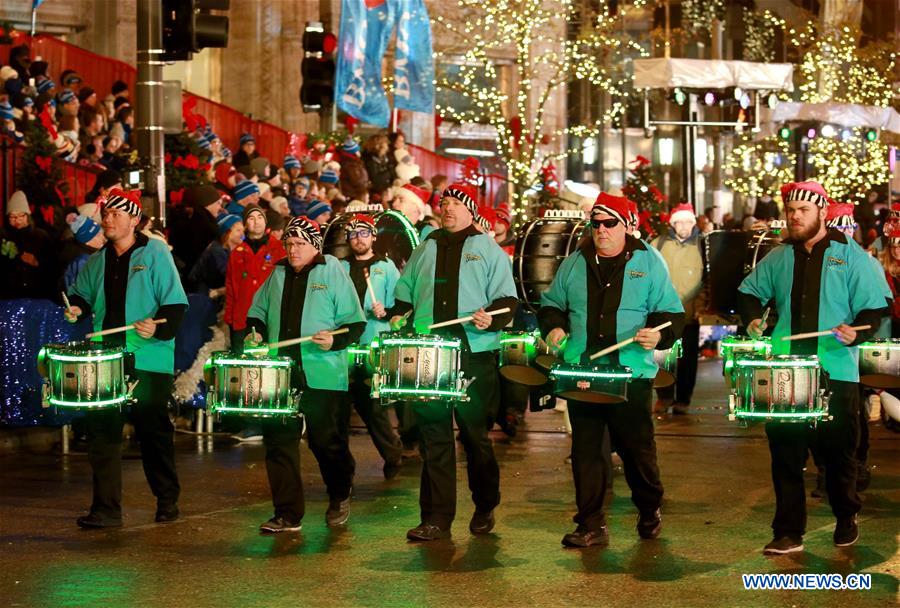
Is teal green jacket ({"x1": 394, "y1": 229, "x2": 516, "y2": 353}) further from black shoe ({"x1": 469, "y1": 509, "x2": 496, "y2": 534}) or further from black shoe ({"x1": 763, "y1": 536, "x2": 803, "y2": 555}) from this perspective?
black shoe ({"x1": 763, "y1": 536, "x2": 803, "y2": 555})

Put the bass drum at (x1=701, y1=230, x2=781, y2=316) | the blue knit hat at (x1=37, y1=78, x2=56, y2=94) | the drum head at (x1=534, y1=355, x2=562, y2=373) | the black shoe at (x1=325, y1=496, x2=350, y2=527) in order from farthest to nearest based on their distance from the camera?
the blue knit hat at (x1=37, y1=78, x2=56, y2=94) → the bass drum at (x1=701, y1=230, x2=781, y2=316) → the drum head at (x1=534, y1=355, x2=562, y2=373) → the black shoe at (x1=325, y1=496, x2=350, y2=527)

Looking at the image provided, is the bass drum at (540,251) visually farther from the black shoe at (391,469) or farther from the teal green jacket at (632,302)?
the teal green jacket at (632,302)

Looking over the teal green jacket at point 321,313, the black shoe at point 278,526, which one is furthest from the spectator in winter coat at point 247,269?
the black shoe at point 278,526

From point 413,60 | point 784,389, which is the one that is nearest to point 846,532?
point 784,389

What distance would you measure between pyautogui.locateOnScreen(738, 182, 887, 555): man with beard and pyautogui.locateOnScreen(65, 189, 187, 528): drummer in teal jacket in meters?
3.58

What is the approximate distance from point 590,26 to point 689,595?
26739mm

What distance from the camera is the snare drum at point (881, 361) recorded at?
10906mm

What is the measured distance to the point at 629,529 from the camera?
36.1 feet

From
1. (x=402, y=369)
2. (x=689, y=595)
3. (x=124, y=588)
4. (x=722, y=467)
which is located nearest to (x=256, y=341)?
(x=402, y=369)

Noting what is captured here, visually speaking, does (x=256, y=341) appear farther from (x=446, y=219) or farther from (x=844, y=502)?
(x=844, y=502)

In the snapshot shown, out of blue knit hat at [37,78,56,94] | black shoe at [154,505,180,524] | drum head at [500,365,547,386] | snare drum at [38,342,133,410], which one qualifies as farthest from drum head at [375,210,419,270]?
blue knit hat at [37,78,56,94]

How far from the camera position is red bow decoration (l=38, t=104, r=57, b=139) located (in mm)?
18391

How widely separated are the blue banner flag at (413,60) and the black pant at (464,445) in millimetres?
12431

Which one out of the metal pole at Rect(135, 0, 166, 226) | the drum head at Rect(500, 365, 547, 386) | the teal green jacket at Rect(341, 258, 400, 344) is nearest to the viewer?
the drum head at Rect(500, 365, 547, 386)
